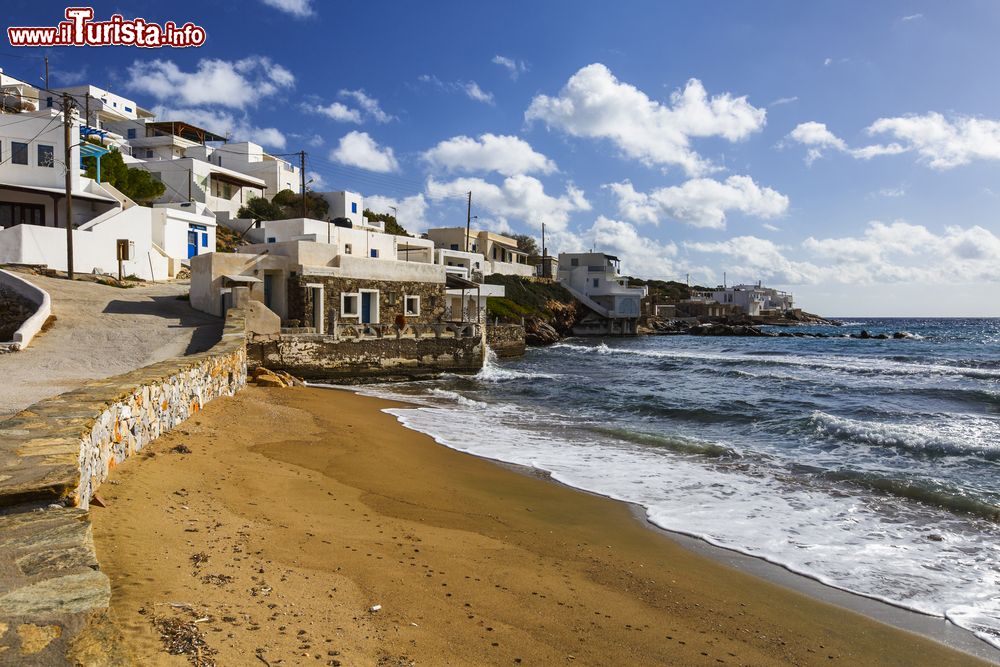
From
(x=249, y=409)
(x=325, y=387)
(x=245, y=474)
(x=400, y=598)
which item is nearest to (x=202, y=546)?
(x=400, y=598)

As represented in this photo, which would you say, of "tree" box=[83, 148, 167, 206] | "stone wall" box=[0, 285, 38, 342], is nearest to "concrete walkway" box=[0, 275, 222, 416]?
"stone wall" box=[0, 285, 38, 342]

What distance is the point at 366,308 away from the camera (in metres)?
28.8

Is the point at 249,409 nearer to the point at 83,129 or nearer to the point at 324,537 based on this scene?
the point at 324,537

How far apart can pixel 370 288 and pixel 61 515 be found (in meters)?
25.2

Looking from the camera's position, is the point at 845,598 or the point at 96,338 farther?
the point at 96,338

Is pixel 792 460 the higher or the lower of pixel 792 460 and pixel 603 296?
the lower

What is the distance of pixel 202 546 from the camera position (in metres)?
4.84

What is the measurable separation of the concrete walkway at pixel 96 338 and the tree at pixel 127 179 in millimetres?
20545

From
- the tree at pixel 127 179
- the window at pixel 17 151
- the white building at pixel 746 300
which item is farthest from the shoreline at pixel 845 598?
the white building at pixel 746 300

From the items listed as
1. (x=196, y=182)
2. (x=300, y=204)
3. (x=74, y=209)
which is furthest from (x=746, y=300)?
(x=74, y=209)

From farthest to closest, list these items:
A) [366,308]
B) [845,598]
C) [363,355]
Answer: [366,308] → [363,355] → [845,598]

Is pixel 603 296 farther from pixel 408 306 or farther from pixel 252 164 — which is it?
pixel 408 306

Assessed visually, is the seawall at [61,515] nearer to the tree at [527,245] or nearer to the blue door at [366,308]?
Result: the blue door at [366,308]

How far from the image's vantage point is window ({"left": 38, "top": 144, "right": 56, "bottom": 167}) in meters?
33.3
